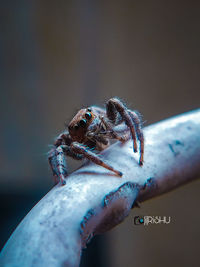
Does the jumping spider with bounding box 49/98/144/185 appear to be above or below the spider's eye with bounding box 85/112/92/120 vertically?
below

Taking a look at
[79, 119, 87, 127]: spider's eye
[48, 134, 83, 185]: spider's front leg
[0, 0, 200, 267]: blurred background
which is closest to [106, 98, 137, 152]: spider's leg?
[79, 119, 87, 127]: spider's eye

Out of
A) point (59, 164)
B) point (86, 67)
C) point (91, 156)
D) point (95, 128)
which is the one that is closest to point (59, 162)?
point (59, 164)

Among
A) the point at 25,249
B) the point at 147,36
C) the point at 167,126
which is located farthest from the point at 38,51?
the point at 25,249

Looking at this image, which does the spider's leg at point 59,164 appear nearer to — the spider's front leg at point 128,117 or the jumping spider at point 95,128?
the jumping spider at point 95,128

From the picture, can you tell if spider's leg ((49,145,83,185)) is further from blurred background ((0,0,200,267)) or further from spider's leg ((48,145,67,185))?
blurred background ((0,0,200,267))

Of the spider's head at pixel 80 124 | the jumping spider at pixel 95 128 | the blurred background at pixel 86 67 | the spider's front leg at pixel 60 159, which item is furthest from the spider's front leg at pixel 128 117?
the blurred background at pixel 86 67

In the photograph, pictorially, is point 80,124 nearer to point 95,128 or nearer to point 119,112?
point 95,128

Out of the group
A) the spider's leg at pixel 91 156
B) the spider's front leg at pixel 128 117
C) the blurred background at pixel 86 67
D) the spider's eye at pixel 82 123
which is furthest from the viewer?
the blurred background at pixel 86 67
